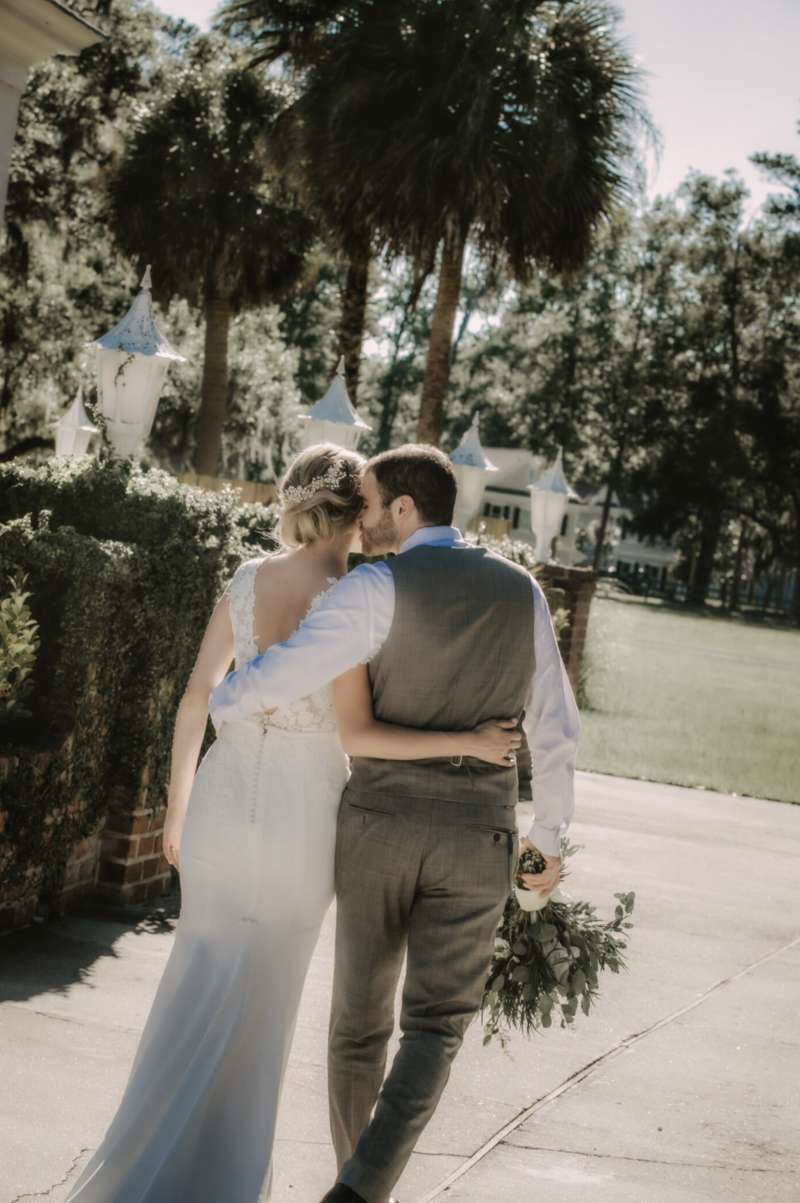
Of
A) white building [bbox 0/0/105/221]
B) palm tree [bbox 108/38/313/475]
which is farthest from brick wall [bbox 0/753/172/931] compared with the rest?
palm tree [bbox 108/38/313/475]

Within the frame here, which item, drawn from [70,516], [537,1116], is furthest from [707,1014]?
[70,516]

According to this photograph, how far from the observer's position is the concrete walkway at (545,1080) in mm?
3104

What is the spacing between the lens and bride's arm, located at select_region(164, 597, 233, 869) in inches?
119

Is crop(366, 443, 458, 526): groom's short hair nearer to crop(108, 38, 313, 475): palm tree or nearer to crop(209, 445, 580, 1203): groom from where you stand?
crop(209, 445, 580, 1203): groom

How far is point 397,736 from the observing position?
265 centimetres

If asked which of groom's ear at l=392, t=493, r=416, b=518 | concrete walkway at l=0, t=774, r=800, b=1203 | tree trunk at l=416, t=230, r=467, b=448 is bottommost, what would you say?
concrete walkway at l=0, t=774, r=800, b=1203

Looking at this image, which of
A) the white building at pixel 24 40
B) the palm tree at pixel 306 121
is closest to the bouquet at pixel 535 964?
the white building at pixel 24 40

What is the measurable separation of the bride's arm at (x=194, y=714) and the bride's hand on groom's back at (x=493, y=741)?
775 millimetres

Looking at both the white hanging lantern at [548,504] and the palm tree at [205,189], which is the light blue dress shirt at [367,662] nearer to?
the white hanging lantern at [548,504]

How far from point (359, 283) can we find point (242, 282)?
2.68 m

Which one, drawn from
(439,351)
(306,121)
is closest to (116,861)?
(439,351)

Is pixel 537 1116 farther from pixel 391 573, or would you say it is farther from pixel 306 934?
pixel 391 573

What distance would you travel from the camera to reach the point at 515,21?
12695 mm

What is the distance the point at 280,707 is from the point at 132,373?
4329 millimetres
